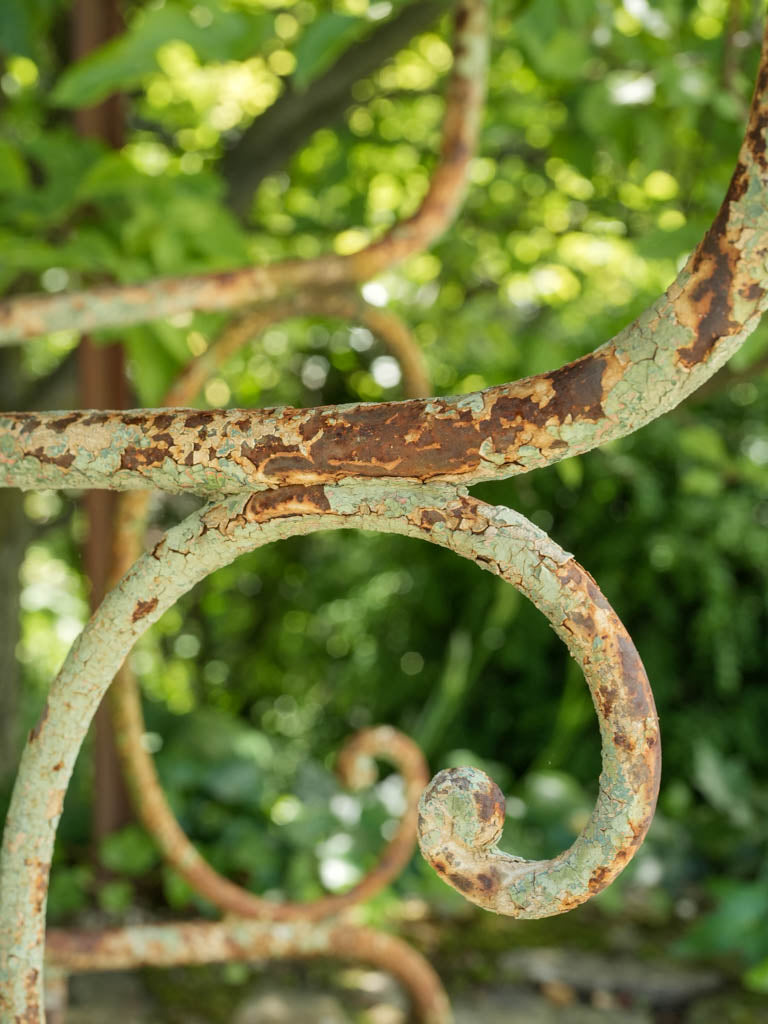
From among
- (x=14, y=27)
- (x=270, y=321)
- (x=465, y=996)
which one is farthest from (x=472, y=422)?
(x=465, y=996)

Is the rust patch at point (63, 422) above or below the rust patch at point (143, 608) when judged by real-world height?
above

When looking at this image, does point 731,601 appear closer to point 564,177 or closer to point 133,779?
point 564,177

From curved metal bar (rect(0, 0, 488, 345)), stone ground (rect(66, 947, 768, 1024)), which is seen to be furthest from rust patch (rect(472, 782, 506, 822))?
stone ground (rect(66, 947, 768, 1024))

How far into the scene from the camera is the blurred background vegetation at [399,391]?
1.24m

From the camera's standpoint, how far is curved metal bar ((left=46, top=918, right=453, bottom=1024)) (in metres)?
1.07

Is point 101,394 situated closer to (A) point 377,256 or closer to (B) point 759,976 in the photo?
(A) point 377,256

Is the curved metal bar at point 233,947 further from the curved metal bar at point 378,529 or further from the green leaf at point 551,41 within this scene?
the green leaf at point 551,41

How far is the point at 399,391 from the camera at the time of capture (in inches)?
94.7

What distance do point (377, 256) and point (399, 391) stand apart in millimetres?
1351

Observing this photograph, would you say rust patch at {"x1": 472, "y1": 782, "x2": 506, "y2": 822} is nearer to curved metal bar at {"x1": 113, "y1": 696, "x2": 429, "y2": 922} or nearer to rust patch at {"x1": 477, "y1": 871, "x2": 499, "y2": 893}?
rust patch at {"x1": 477, "y1": 871, "x2": 499, "y2": 893}

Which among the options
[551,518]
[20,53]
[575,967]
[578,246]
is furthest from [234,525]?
[578,246]

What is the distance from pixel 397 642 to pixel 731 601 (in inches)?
39.6

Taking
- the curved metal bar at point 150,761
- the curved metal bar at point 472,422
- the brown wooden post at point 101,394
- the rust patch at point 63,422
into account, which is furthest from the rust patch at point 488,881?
the brown wooden post at point 101,394

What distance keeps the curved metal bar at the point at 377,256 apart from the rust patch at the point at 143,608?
0.44m
